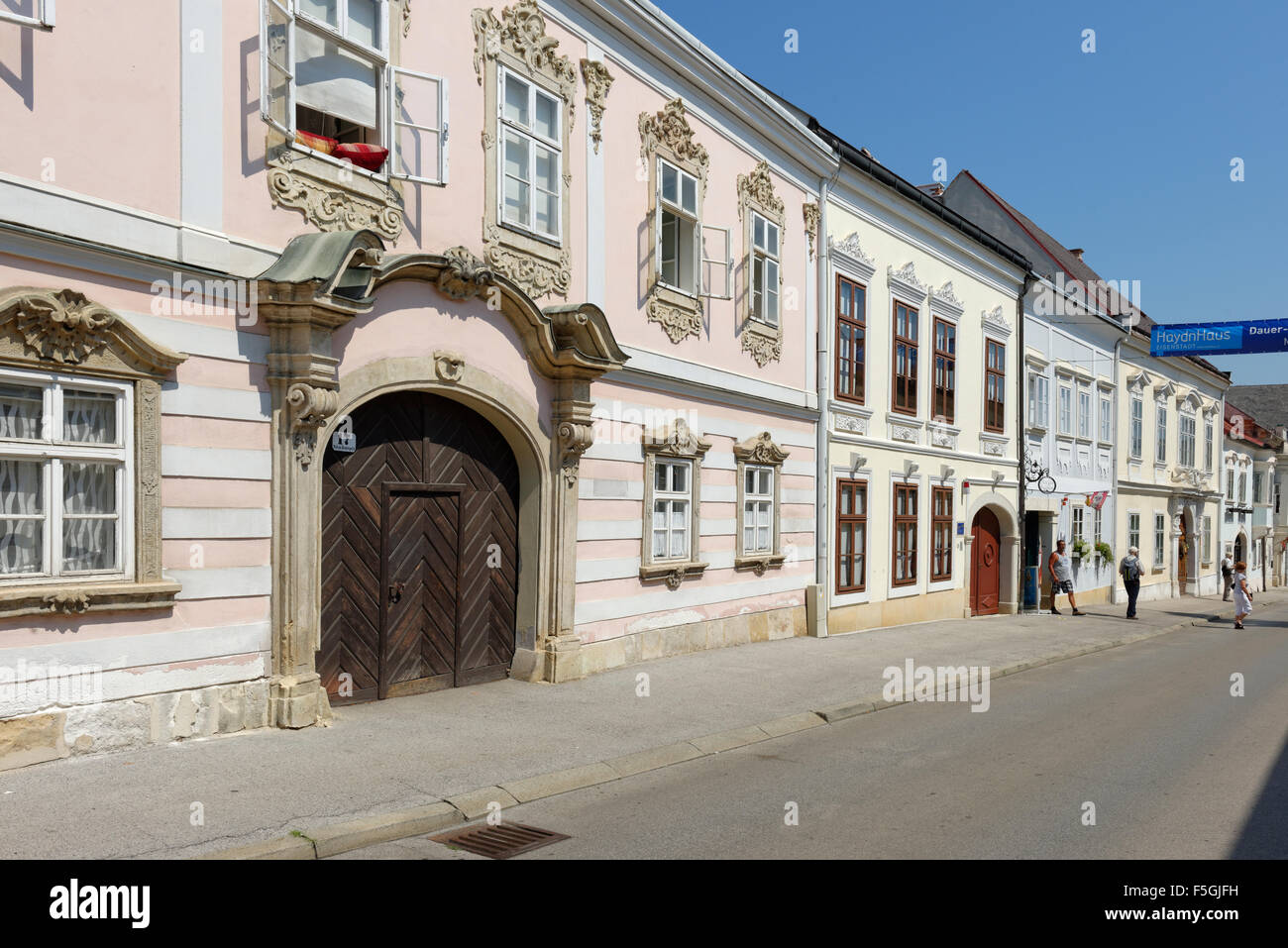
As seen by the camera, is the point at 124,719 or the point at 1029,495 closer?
the point at 124,719

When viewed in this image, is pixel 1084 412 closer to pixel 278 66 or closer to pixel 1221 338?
pixel 1221 338

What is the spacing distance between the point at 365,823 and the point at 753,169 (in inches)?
467

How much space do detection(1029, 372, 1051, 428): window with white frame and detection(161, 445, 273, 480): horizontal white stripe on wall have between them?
21.8 m

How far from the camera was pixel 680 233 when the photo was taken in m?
14.1

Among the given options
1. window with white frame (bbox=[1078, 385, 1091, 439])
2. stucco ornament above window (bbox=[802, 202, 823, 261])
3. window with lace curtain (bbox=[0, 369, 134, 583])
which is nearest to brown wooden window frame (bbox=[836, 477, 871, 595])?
stucco ornament above window (bbox=[802, 202, 823, 261])

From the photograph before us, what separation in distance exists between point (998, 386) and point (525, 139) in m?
16.7

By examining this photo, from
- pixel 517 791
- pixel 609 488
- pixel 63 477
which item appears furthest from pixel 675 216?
pixel 517 791

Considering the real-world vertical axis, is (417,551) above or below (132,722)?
above

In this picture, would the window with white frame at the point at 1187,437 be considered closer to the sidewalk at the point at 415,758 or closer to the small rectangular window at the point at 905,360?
the small rectangular window at the point at 905,360

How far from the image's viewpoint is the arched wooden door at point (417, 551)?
30.8 feet

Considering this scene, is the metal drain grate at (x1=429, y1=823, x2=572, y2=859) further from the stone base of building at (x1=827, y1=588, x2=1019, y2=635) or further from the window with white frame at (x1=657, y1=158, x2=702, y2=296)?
the stone base of building at (x1=827, y1=588, x2=1019, y2=635)
